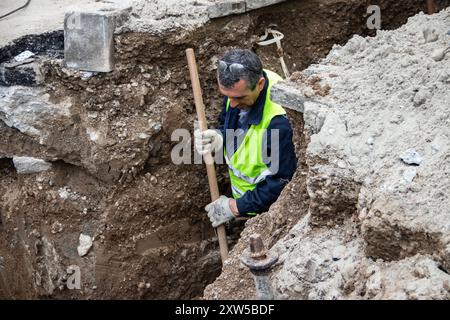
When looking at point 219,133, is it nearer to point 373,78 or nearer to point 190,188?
point 190,188

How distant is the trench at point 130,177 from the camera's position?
5168mm

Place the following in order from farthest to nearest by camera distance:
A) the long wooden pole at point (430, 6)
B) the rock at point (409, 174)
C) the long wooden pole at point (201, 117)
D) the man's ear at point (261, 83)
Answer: the long wooden pole at point (430, 6) → the long wooden pole at point (201, 117) → the man's ear at point (261, 83) → the rock at point (409, 174)

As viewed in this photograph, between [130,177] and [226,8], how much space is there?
1.58 m

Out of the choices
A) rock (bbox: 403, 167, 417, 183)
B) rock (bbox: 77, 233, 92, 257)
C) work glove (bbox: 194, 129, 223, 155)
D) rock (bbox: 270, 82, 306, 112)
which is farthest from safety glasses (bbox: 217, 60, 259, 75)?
rock (bbox: 77, 233, 92, 257)

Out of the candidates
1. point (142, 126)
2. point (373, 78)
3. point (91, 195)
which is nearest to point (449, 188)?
point (373, 78)

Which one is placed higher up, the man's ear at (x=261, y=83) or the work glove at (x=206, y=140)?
the man's ear at (x=261, y=83)

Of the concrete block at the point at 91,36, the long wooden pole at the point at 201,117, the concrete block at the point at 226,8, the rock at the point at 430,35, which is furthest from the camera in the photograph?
the concrete block at the point at 226,8

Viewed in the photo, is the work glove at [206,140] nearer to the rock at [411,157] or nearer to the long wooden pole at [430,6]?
the rock at [411,157]

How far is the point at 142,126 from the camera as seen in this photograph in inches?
205

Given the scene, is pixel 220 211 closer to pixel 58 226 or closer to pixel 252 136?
pixel 252 136

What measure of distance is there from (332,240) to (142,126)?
250 cm

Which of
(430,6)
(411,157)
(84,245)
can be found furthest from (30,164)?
(430,6)

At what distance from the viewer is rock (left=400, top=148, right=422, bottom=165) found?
2.92 meters

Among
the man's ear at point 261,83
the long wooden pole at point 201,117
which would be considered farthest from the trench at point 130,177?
the man's ear at point 261,83
